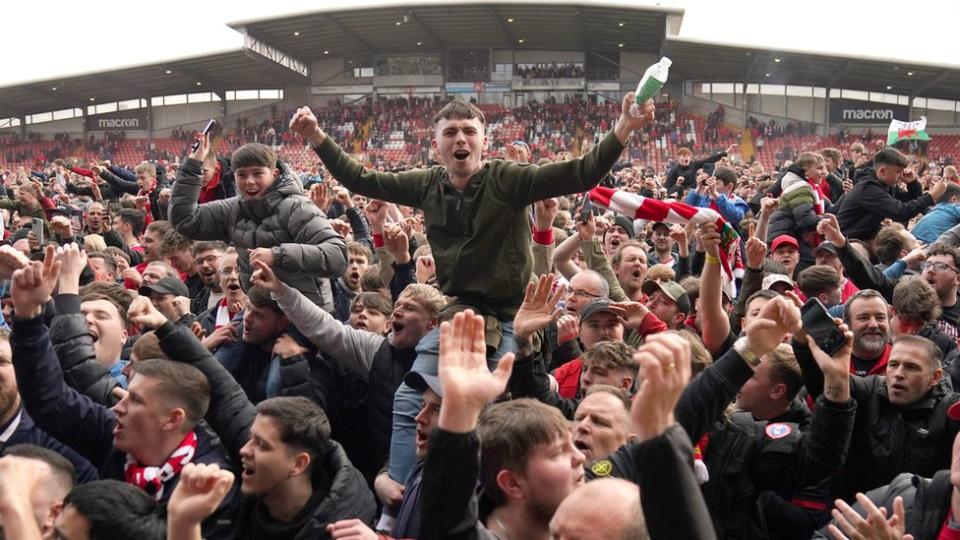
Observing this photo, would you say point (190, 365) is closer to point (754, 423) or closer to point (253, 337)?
point (253, 337)

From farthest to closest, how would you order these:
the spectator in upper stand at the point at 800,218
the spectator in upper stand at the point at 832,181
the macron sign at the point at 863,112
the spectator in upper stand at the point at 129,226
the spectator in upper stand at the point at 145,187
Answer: the macron sign at the point at 863,112 → the spectator in upper stand at the point at 832,181 → the spectator in upper stand at the point at 145,187 → the spectator in upper stand at the point at 129,226 → the spectator in upper stand at the point at 800,218

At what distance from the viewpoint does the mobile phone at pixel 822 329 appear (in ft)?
10.8

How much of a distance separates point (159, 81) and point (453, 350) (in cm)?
3748

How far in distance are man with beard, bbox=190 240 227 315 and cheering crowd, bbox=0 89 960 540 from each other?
2.18 ft

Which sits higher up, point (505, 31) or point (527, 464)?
point (505, 31)

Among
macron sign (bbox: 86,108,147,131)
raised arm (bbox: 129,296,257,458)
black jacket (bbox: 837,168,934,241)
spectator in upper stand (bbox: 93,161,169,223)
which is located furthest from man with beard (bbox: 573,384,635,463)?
macron sign (bbox: 86,108,147,131)

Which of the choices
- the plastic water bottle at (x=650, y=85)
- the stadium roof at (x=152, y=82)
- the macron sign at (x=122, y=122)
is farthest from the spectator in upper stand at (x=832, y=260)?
the macron sign at (x=122, y=122)

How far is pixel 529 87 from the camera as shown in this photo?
36344 mm

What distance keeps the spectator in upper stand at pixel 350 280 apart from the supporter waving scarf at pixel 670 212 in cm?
236

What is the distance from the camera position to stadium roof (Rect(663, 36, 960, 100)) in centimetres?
3127

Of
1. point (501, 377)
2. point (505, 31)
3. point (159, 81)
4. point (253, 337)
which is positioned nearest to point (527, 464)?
point (501, 377)

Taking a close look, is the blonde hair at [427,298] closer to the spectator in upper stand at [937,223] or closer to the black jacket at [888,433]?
the black jacket at [888,433]

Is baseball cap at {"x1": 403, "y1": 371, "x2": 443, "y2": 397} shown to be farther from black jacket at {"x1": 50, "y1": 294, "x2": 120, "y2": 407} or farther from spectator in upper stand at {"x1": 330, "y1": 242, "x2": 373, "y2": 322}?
spectator in upper stand at {"x1": 330, "y1": 242, "x2": 373, "y2": 322}

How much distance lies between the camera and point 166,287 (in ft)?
17.1
